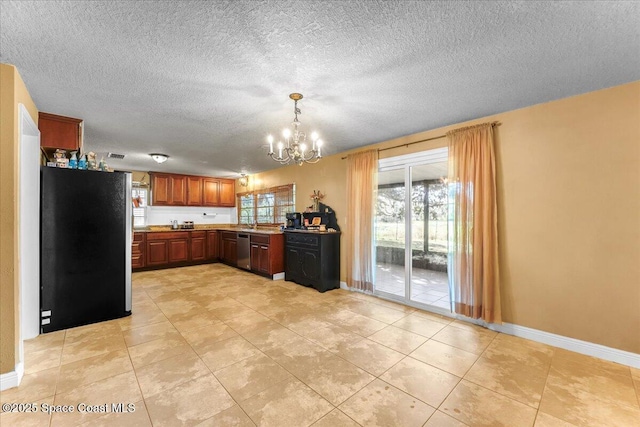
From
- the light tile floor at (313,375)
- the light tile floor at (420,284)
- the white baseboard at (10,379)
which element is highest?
the light tile floor at (420,284)

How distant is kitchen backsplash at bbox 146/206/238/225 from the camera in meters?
6.94

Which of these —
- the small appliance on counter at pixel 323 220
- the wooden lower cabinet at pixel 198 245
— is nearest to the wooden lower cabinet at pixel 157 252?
the wooden lower cabinet at pixel 198 245

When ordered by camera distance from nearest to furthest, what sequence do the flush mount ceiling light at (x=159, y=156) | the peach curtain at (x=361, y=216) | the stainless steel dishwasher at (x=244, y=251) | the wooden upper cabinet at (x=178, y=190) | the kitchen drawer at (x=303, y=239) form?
the peach curtain at (x=361, y=216), the kitchen drawer at (x=303, y=239), the flush mount ceiling light at (x=159, y=156), the stainless steel dishwasher at (x=244, y=251), the wooden upper cabinet at (x=178, y=190)

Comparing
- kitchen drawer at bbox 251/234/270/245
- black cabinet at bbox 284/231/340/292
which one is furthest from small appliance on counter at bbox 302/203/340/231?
kitchen drawer at bbox 251/234/270/245

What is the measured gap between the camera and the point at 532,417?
1656 mm

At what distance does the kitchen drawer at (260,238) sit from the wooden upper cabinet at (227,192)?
2.65 meters

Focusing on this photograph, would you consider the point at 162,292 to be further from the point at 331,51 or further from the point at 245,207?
the point at 331,51

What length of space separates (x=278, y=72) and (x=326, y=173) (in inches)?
119

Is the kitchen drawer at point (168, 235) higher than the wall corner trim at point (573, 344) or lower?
higher

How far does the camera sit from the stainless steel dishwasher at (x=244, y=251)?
5.86 metres

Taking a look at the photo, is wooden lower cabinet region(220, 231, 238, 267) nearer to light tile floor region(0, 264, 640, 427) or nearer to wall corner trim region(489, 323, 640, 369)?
light tile floor region(0, 264, 640, 427)

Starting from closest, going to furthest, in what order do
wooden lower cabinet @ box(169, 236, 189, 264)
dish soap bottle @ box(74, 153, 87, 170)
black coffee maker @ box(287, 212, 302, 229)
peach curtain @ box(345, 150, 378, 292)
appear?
dish soap bottle @ box(74, 153, 87, 170)
peach curtain @ box(345, 150, 378, 292)
black coffee maker @ box(287, 212, 302, 229)
wooden lower cabinet @ box(169, 236, 189, 264)

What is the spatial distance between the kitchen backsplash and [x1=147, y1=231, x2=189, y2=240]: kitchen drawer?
92cm

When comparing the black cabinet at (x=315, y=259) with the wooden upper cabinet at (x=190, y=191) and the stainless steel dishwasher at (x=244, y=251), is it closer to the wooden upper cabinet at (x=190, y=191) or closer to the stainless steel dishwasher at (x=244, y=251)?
the stainless steel dishwasher at (x=244, y=251)
